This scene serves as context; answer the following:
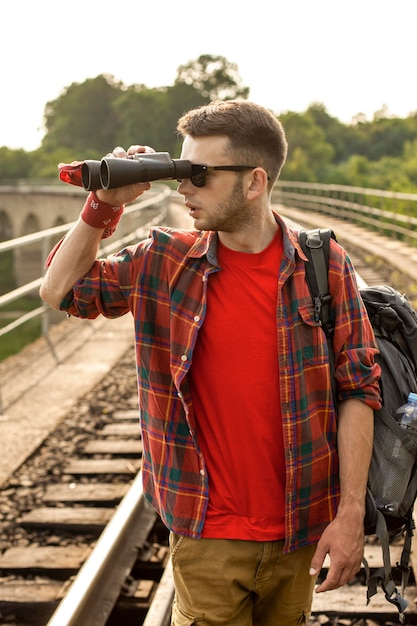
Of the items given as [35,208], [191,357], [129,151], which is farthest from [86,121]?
[191,357]

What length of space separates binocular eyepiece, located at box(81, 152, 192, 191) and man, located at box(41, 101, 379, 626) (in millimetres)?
56

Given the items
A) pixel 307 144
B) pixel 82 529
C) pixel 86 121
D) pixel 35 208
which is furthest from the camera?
pixel 86 121

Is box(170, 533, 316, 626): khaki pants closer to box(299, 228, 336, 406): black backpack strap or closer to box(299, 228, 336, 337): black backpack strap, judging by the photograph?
box(299, 228, 336, 406): black backpack strap

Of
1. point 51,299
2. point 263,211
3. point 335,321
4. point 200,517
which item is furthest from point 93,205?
point 200,517

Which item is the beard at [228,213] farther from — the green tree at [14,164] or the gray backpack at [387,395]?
the green tree at [14,164]

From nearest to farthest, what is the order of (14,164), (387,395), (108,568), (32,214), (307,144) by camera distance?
(387,395)
(108,568)
(32,214)
(307,144)
(14,164)

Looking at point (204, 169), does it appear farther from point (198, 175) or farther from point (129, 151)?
point (129, 151)

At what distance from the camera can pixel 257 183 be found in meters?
2.19

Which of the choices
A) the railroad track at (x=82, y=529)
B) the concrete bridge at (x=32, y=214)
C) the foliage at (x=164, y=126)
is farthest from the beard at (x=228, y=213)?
the foliage at (x=164, y=126)

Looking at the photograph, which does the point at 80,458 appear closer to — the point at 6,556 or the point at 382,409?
the point at 6,556

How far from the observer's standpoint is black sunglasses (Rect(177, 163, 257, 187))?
2.14m

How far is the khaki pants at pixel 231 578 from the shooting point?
2209 mm

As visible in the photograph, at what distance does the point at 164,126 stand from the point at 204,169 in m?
88.1

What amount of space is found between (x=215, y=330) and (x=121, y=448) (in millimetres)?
3498
